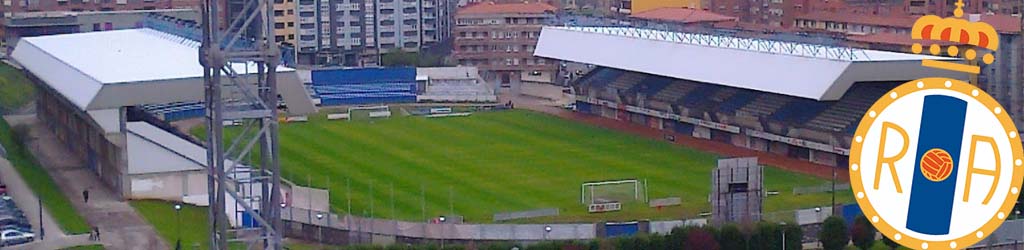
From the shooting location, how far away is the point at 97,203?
9.52m

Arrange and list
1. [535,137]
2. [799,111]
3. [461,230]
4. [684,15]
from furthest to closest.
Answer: [684,15] → [535,137] → [799,111] → [461,230]

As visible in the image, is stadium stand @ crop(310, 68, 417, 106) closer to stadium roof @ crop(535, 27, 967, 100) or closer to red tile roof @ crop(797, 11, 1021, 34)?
stadium roof @ crop(535, 27, 967, 100)

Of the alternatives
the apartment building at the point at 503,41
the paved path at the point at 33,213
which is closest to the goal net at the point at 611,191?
the paved path at the point at 33,213

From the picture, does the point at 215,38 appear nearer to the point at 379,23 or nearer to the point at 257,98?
the point at 257,98

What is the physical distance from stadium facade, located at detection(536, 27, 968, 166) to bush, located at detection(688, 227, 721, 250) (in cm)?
354

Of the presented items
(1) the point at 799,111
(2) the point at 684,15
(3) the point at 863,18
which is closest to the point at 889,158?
(1) the point at 799,111

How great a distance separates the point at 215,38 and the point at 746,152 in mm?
8606

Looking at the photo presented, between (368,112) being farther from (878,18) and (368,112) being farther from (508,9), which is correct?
(878,18)

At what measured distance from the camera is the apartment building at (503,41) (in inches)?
725

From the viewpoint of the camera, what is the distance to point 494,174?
10.7 m

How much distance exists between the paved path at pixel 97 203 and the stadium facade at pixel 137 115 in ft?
0.28

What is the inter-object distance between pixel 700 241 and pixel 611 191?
249 cm

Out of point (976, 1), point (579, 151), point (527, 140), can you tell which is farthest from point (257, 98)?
point (976, 1)

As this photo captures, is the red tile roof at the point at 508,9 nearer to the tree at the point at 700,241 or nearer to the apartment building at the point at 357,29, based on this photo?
the apartment building at the point at 357,29
